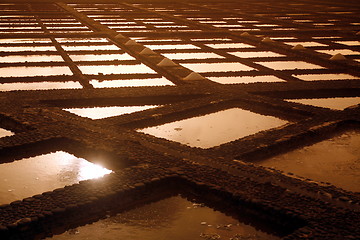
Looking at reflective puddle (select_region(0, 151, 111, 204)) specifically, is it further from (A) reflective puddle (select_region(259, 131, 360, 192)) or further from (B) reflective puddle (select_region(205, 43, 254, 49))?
(B) reflective puddle (select_region(205, 43, 254, 49))

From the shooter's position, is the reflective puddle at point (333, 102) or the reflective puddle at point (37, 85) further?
the reflective puddle at point (37, 85)

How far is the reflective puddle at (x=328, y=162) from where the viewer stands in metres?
3.18

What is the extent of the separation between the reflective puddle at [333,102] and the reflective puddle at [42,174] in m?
2.32

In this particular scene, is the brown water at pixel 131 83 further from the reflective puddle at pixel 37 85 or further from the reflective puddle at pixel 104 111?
the reflective puddle at pixel 104 111

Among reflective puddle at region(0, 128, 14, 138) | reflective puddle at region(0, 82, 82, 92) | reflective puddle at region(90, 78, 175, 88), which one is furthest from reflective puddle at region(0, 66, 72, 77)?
reflective puddle at region(0, 128, 14, 138)

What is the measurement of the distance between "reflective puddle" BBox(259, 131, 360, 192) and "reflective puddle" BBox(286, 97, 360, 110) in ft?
3.18

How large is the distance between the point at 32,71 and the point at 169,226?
387 centimetres

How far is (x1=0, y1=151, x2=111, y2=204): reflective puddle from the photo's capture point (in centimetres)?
293

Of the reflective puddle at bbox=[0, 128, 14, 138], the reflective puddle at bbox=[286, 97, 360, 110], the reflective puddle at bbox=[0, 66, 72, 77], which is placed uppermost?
the reflective puddle at bbox=[286, 97, 360, 110]

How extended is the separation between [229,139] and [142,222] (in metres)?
1.40

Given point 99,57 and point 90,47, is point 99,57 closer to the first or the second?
point 99,57

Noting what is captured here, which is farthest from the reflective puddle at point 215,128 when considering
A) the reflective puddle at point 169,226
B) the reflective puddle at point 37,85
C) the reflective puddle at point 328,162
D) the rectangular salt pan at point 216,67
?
the rectangular salt pan at point 216,67

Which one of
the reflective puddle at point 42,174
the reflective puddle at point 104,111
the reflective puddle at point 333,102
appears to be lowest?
the reflective puddle at point 104,111

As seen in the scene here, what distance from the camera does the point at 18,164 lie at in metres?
3.31
